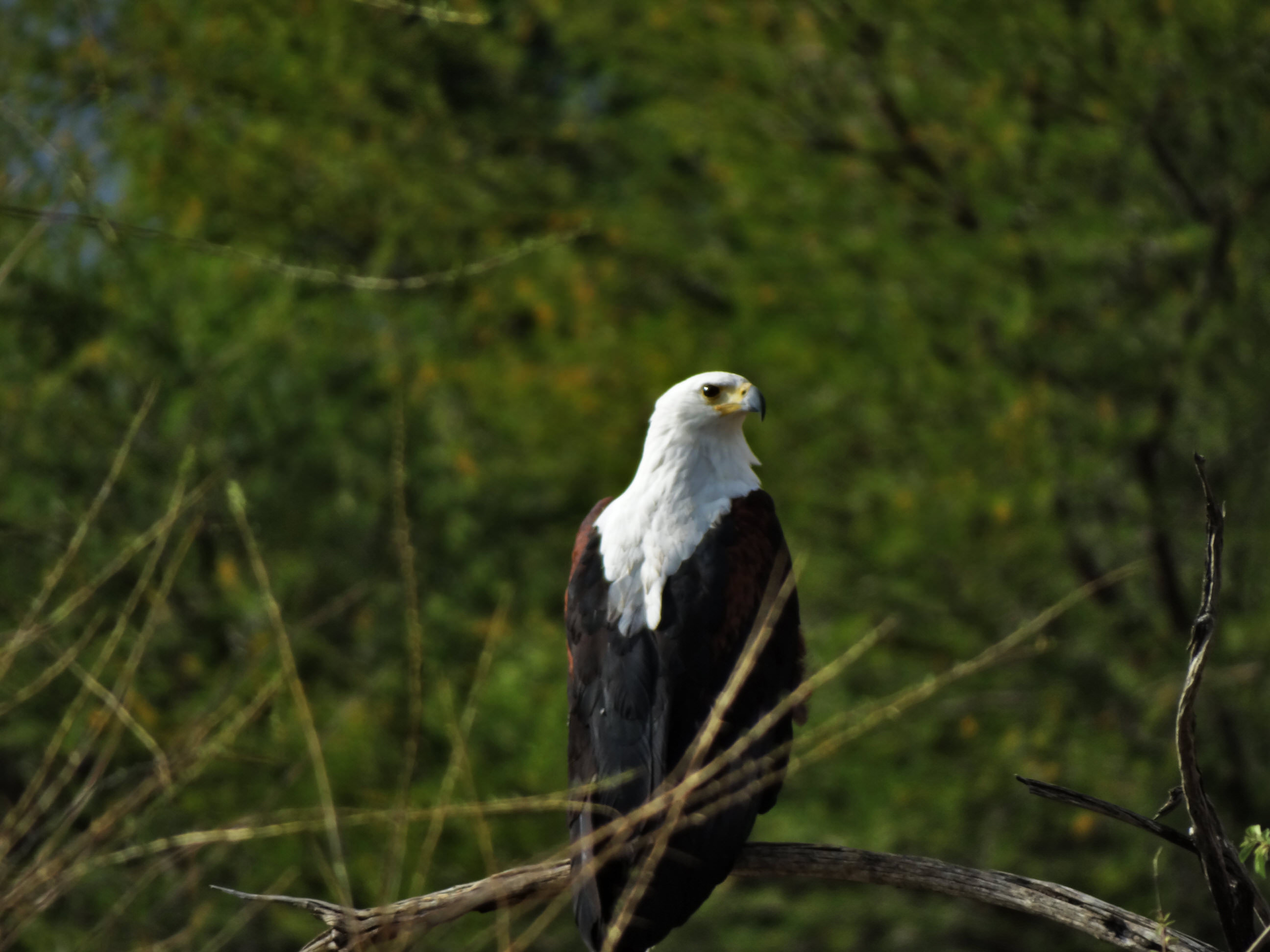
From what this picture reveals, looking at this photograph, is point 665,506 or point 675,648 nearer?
point 675,648

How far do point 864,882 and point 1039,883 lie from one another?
309 millimetres

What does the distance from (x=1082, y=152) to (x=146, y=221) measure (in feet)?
21.4

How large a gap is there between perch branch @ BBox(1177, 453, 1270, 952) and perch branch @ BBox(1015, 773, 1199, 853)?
0.16 ft

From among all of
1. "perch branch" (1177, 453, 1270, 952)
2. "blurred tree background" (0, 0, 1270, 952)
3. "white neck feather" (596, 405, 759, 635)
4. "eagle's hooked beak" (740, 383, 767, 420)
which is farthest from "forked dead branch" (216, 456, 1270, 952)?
"blurred tree background" (0, 0, 1270, 952)

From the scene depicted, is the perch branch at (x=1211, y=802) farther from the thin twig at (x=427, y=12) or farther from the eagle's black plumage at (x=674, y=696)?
the thin twig at (x=427, y=12)

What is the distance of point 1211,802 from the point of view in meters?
2.70

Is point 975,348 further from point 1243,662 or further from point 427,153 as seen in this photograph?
point 427,153

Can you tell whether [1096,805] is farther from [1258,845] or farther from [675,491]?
[675,491]

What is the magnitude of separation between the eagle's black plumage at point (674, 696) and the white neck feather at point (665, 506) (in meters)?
0.03

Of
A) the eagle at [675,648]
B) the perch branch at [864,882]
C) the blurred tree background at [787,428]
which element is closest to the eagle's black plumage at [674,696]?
the eagle at [675,648]

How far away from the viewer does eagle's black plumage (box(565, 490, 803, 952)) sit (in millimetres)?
3574

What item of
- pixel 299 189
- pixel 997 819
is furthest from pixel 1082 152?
pixel 299 189

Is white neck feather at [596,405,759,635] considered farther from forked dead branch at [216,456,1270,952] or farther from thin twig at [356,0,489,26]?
thin twig at [356,0,489,26]

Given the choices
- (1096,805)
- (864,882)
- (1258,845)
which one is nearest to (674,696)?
(864,882)
